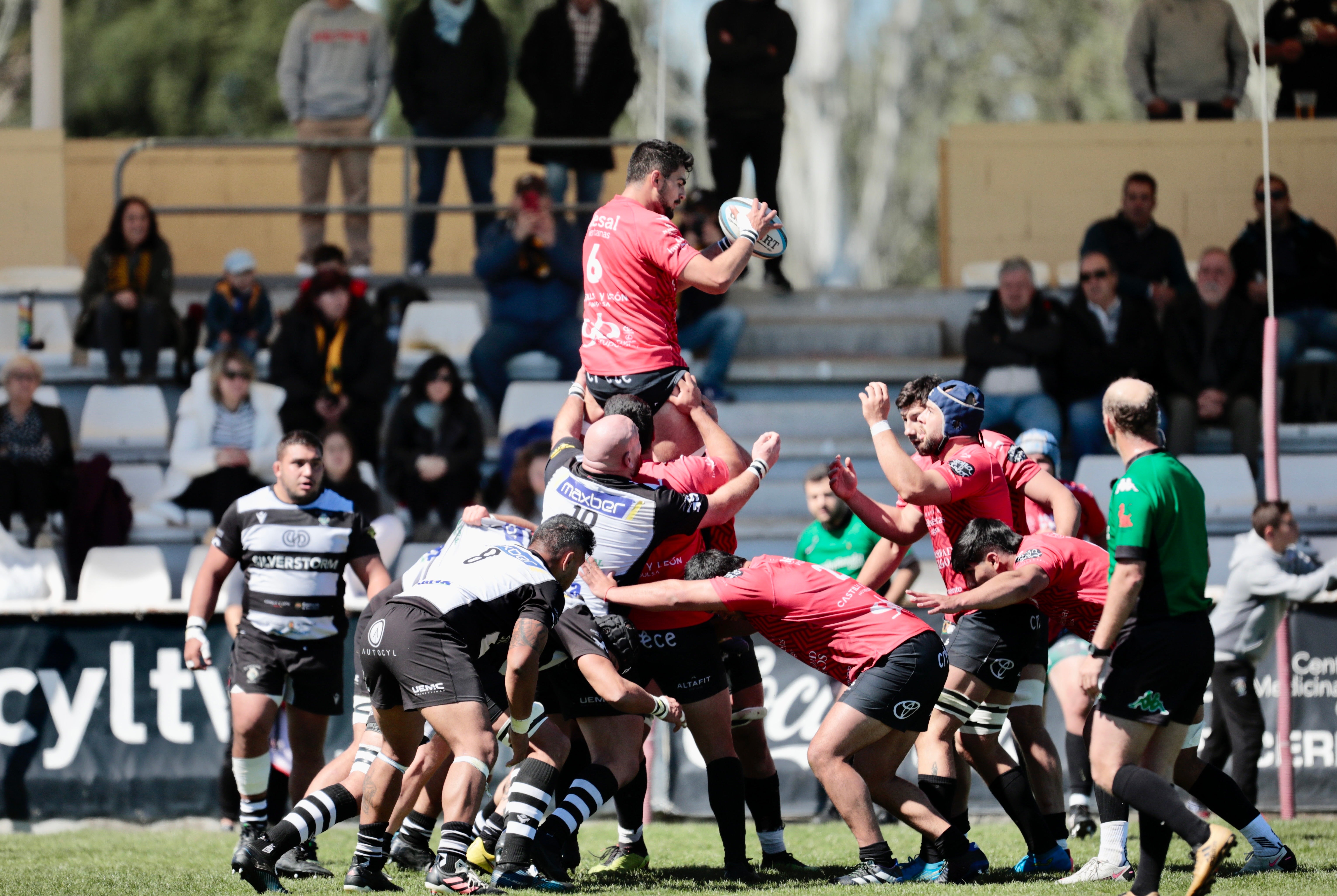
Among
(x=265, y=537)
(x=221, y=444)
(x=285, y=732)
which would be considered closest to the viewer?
(x=265, y=537)

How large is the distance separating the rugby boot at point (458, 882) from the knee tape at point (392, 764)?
0.60m

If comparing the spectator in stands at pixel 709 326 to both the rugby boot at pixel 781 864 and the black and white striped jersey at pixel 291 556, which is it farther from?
the rugby boot at pixel 781 864

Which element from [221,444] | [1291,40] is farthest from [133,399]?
[1291,40]

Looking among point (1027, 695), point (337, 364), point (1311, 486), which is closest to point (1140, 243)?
point (1311, 486)

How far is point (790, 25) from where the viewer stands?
13.7 metres

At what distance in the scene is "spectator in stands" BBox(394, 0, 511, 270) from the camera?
13758 millimetres

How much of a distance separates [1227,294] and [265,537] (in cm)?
753

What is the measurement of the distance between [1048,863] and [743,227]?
2.97 m

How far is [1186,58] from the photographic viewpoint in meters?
14.5

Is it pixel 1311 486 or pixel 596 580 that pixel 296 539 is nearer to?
pixel 596 580

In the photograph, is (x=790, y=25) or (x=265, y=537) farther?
(x=790, y=25)

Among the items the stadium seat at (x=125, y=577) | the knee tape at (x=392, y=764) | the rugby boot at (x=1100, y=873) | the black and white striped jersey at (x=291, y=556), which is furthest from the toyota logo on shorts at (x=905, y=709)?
the stadium seat at (x=125, y=577)

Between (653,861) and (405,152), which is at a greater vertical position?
(405,152)

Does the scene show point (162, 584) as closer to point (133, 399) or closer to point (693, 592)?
point (133, 399)
